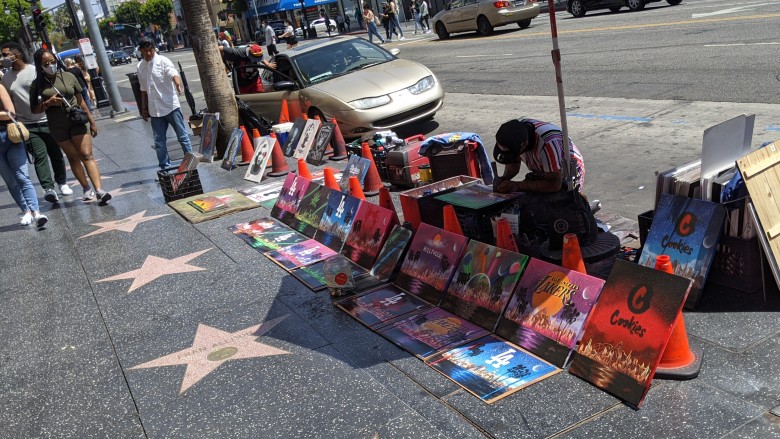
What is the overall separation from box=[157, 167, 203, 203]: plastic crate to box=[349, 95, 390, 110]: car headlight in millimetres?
2621

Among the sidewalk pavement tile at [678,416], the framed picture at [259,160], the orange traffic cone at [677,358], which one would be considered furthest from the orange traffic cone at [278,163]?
the sidewalk pavement tile at [678,416]

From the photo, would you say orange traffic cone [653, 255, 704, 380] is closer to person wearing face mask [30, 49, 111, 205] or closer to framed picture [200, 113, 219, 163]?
person wearing face mask [30, 49, 111, 205]

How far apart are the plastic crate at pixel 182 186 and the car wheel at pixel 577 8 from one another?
20.8 metres

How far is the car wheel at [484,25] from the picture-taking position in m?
27.0

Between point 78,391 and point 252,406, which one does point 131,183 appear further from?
point 252,406

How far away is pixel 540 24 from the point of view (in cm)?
2794

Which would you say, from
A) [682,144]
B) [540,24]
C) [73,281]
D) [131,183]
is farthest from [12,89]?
[540,24]

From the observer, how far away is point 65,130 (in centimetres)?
919

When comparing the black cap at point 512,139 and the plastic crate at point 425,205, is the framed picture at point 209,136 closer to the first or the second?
the plastic crate at point 425,205

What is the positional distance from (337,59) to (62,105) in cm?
477

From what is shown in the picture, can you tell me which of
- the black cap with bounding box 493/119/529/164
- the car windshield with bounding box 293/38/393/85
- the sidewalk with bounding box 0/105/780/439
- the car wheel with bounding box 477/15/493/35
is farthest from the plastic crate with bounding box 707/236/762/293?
the car wheel with bounding box 477/15/493/35

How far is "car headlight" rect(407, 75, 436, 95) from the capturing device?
37.0 feet

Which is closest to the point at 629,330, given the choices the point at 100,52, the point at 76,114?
the point at 76,114

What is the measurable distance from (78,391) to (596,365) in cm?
318
